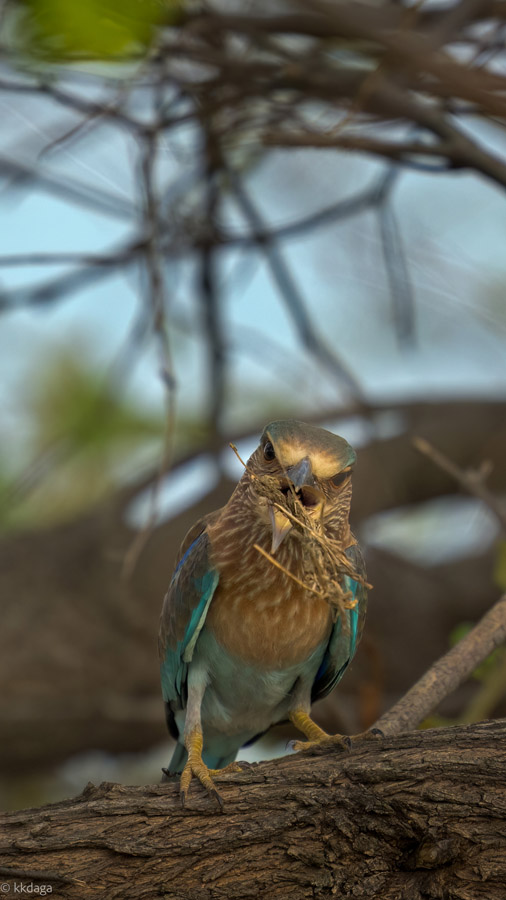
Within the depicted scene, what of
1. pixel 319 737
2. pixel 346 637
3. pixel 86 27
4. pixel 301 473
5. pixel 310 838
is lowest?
pixel 310 838

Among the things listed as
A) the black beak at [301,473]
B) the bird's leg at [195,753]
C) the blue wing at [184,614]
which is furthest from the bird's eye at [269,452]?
the bird's leg at [195,753]

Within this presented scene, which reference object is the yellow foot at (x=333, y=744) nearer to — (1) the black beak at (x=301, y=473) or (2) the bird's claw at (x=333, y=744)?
(2) the bird's claw at (x=333, y=744)

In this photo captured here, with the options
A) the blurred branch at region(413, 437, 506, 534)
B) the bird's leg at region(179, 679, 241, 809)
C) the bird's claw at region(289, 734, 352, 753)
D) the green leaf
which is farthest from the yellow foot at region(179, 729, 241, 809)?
the green leaf

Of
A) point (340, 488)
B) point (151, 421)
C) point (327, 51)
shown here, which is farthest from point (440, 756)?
point (151, 421)

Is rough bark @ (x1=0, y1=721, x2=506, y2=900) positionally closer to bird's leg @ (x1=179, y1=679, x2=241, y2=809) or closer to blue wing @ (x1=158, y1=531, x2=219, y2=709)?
bird's leg @ (x1=179, y1=679, x2=241, y2=809)

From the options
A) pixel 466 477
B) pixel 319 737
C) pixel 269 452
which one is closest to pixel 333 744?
pixel 319 737

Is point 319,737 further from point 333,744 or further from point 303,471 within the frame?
point 303,471

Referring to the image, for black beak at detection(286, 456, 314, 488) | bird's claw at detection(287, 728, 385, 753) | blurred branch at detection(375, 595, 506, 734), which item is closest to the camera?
bird's claw at detection(287, 728, 385, 753)
